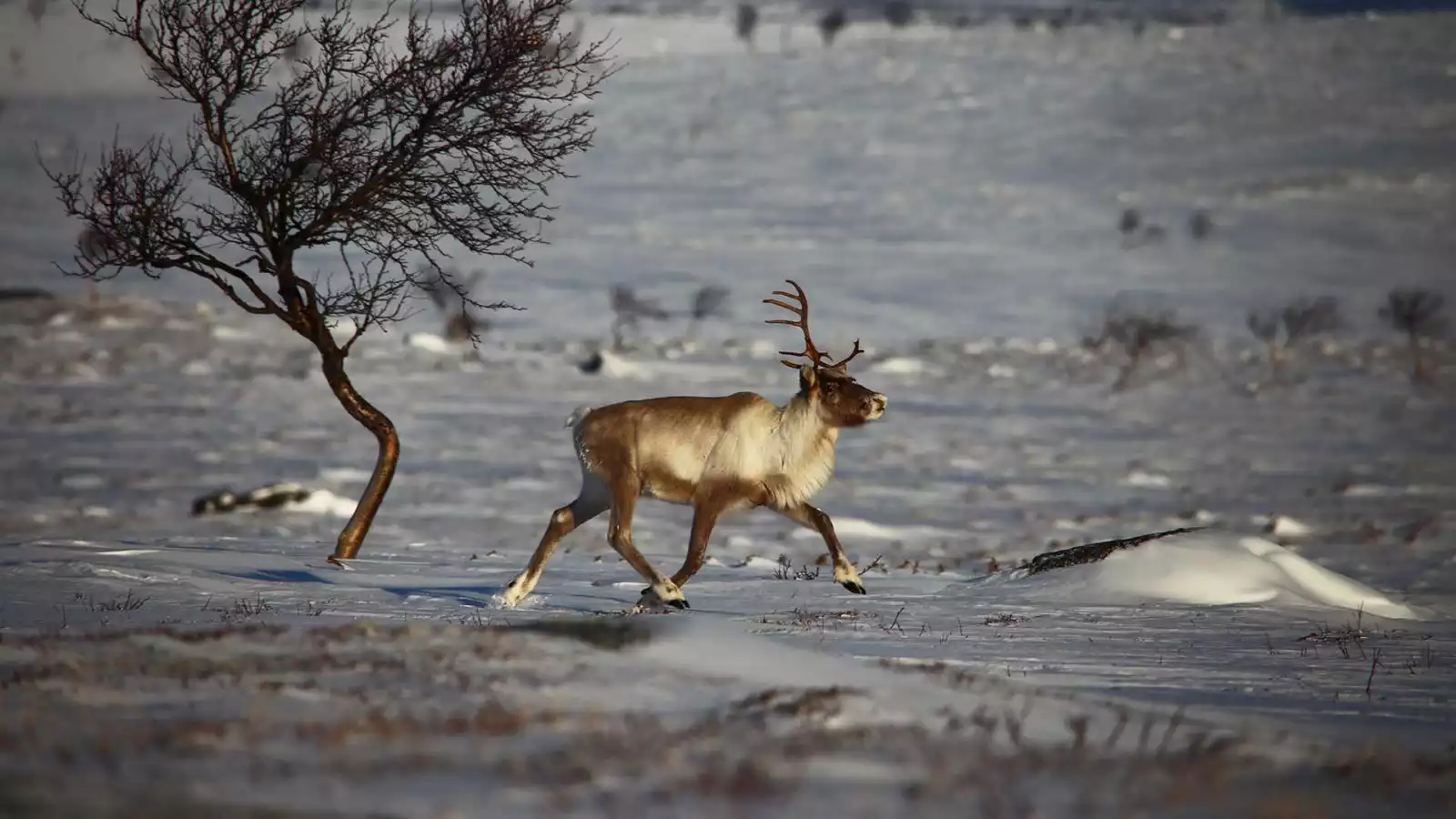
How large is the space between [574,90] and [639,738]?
1207 centimetres

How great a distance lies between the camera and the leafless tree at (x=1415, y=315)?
47.3 m

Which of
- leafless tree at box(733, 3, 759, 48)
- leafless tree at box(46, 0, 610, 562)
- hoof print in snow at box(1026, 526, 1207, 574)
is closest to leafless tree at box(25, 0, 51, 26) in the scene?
leafless tree at box(733, 3, 759, 48)

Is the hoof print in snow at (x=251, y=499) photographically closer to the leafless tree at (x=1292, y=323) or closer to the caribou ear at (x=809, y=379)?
the caribou ear at (x=809, y=379)

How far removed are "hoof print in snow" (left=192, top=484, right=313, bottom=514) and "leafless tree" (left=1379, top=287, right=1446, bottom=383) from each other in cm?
3200

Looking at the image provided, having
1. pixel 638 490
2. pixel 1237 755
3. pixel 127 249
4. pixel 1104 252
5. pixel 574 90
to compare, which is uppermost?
pixel 1104 252

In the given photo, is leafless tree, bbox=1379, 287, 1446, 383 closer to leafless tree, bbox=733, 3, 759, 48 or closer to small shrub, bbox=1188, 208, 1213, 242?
small shrub, bbox=1188, 208, 1213, 242

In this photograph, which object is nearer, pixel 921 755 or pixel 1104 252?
pixel 921 755

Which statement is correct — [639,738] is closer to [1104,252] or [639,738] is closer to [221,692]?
[221,692]

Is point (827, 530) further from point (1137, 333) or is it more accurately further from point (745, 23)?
point (745, 23)

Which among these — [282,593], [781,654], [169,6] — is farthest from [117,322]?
[781,654]

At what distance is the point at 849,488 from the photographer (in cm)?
2870

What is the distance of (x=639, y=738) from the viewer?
6.20m

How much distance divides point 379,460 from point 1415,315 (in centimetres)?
3901

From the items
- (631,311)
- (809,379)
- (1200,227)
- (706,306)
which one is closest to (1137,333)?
(706,306)
